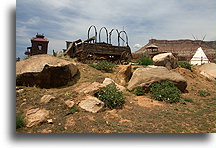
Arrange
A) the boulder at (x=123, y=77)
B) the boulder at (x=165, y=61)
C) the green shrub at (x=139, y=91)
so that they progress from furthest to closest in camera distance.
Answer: the boulder at (x=165, y=61) → the boulder at (x=123, y=77) → the green shrub at (x=139, y=91)

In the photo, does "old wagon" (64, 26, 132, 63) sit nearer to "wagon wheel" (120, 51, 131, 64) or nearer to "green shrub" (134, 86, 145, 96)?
"wagon wheel" (120, 51, 131, 64)

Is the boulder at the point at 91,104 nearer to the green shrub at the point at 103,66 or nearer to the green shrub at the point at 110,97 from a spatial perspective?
the green shrub at the point at 110,97

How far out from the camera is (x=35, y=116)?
3840mm

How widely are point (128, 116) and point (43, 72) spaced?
3.37m

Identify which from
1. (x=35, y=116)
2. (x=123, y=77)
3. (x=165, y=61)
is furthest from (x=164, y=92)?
(x=165, y=61)

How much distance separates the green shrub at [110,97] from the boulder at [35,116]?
5.10ft

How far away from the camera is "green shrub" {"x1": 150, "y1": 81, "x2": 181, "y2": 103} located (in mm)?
5103

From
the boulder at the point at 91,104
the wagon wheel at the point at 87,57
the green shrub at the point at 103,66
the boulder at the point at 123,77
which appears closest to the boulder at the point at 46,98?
the boulder at the point at 91,104

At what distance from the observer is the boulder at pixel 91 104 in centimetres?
412

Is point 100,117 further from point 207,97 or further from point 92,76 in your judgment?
point 207,97

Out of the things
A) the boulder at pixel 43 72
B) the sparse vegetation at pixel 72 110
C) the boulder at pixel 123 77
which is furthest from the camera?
the boulder at pixel 123 77
